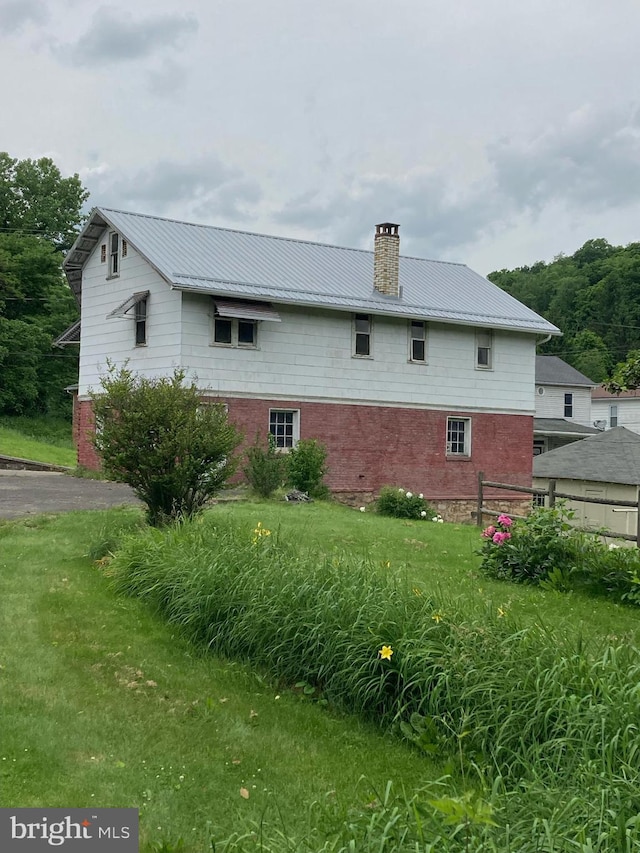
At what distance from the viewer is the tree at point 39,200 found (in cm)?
5412

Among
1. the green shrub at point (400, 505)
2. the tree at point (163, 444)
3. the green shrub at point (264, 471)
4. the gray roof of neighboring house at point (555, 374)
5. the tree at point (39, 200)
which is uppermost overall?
the tree at point (39, 200)

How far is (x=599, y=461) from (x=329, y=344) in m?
11.9

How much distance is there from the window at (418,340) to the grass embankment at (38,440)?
1357cm

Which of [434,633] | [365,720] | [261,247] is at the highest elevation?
[261,247]

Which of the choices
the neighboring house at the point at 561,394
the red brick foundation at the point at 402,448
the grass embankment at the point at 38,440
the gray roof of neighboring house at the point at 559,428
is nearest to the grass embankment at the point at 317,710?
the red brick foundation at the point at 402,448

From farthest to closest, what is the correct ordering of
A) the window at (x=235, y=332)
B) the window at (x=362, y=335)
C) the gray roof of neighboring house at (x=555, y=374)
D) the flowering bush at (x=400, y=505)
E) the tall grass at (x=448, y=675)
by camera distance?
the gray roof of neighboring house at (x=555, y=374), the window at (x=362, y=335), the window at (x=235, y=332), the flowering bush at (x=400, y=505), the tall grass at (x=448, y=675)

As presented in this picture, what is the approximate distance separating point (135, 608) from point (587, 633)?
4080mm

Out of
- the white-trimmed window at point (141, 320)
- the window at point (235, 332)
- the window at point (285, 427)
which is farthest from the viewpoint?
the window at point (285, 427)

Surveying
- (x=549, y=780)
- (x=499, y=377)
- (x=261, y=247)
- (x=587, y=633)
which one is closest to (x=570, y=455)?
(x=499, y=377)

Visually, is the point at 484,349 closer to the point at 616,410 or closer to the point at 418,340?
the point at 418,340

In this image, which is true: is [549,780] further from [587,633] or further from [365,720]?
[587,633]

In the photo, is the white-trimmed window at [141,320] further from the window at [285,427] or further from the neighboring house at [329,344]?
the window at [285,427]

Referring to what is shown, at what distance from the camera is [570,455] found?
33.4m

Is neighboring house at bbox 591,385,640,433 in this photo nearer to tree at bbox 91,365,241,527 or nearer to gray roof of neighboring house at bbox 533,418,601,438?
gray roof of neighboring house at bbox 533,418,601,438
